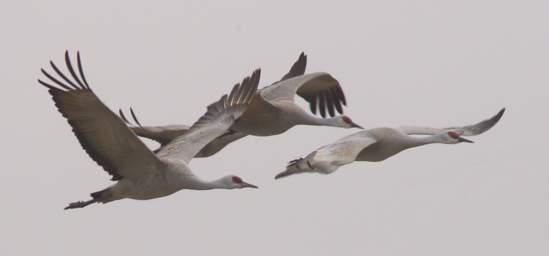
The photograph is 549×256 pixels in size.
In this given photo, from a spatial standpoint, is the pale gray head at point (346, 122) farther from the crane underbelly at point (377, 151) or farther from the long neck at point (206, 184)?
the long neck at point (206, 184)

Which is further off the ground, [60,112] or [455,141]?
[60,112]

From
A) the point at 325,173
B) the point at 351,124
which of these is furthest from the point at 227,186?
the point at 351,124

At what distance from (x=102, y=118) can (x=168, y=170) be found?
130cm

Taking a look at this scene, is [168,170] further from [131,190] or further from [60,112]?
[60,112]

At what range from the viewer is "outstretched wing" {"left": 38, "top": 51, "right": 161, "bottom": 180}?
16578 millimetres

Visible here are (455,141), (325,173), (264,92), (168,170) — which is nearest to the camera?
(325,173)

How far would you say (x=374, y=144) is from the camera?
19.6m

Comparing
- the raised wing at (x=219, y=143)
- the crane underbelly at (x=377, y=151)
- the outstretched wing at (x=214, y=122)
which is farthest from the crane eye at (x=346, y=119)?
the crane underbelly at (x=377, y=151)

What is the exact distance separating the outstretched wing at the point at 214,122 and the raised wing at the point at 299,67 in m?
4.05

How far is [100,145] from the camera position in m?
17.3

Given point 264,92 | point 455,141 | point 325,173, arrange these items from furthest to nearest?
1. point 264,92
2. point 455,141
3. point 325,173

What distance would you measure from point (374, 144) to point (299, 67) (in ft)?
18.1

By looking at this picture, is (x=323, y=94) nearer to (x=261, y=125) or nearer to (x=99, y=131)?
(x=261, y=125)

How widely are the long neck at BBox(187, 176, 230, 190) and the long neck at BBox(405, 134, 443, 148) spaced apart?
2728 mm
